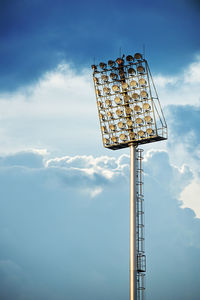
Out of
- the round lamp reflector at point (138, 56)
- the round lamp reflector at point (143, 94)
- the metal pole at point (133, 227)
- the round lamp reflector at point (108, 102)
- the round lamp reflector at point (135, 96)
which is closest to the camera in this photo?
the metal pole at point (133, 227)

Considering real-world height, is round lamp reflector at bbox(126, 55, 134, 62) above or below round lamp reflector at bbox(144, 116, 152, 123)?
above

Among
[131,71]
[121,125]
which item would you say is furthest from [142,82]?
[121,125]

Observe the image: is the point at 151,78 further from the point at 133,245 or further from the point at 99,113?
the point at 133,245

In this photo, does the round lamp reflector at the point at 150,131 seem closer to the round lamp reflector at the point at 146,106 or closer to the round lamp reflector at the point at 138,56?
the round lamp reflector at the point at 146,106

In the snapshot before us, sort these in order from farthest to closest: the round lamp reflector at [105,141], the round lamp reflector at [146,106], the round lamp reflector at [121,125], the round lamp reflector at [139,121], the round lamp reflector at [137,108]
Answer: the round lamp reflector at [105,141], the round lamp reflector at [121,125], the round lamp reflector at [137,108], the round lamp reflector at [139,121], the round lamp reflector at [146,106]

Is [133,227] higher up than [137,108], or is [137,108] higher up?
[137,108]

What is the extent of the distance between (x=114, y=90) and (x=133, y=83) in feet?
8.28

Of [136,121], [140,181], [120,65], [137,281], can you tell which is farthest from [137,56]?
[137,281]

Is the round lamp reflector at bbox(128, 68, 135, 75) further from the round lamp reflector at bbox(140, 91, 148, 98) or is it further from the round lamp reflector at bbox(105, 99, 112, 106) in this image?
the round lamp reflector at bbox(105, 99, 112, 106)

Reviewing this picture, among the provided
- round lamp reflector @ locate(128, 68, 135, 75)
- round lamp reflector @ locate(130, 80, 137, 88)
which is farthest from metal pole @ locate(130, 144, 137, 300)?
round lamp reflector @ locate(128, 68, 135, 75)

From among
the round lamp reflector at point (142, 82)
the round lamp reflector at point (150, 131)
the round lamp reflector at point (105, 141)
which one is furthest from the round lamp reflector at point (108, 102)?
the round lamp reflector at point (150, 131)

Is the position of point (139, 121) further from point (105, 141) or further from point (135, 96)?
point (105, 141)

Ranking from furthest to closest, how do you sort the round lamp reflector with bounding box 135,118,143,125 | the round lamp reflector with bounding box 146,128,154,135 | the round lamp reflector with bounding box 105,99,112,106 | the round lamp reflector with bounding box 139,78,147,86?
the round lamp reflector with bounding box 105,99,112,106 → the round lamp reflector with bounding box 135,118,143,125 → the round lamp reflector with bounding box 139,78,147,86 → the round lamp reflector with bounding box 146,128,154,135

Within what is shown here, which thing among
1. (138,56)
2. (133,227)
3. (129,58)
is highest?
(129,58)
